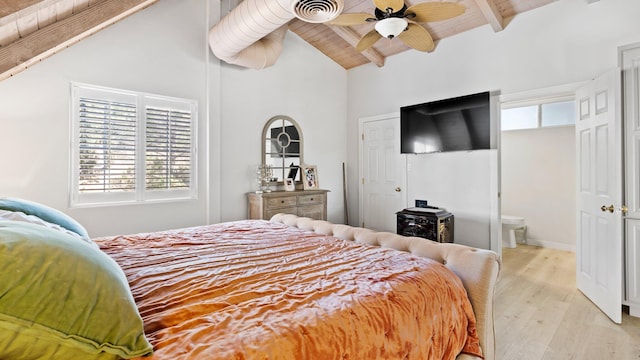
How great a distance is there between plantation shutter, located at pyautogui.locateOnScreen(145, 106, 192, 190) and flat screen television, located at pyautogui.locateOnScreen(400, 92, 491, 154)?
2969 millimetres

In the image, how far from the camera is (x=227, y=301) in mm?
1188

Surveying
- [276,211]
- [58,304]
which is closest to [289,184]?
[276,211]

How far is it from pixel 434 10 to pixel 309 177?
2.94m

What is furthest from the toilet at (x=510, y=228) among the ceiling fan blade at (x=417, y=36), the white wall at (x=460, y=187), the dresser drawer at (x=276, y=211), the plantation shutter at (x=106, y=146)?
the plantation shutter at (x=106, y=146)

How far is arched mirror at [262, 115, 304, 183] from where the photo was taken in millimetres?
4520

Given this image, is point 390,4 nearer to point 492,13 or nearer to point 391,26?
point 391,26

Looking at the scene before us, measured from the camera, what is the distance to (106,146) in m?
3.27

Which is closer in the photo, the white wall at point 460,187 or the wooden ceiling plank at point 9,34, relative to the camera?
the wooden ceiling plank at point 9,34

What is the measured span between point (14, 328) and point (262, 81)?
4138 millimetres

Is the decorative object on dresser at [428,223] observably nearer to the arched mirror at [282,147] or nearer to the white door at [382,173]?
the white door at [382,173]

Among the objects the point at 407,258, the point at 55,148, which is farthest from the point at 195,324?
the point at 55,148

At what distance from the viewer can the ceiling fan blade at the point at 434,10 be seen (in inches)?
90.1

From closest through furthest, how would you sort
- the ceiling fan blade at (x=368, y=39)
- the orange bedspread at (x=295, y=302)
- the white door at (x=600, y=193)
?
the orange bedspread at (x=295, y=302), the white door at (x=600, y=193), the ceiling fan blade at (x=368, y=39)

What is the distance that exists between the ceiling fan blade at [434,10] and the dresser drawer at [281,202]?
8.45 ft
